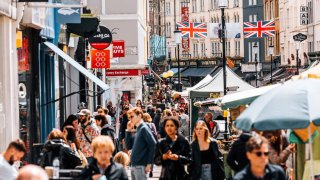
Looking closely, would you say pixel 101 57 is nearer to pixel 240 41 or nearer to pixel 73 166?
pixel 73 166

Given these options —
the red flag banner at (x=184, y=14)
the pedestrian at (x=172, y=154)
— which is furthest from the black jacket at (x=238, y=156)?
the red flag banner at (x=184, y=14)

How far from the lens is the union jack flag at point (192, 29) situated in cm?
6525

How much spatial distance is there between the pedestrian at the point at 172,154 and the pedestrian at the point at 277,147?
1906 millimetres

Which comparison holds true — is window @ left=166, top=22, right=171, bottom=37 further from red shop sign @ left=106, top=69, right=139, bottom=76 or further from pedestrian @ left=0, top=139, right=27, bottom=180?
pedestrian @ left=0, top=139, right=27, bottom=180

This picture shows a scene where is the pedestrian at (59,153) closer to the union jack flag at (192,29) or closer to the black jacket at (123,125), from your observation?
the black jacket at (123,125)

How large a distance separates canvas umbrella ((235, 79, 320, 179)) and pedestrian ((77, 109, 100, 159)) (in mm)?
7893

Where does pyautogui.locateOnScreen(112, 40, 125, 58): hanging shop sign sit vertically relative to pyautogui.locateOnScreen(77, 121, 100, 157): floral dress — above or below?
above

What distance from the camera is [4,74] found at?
18391mm

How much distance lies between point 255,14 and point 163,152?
97.3 m

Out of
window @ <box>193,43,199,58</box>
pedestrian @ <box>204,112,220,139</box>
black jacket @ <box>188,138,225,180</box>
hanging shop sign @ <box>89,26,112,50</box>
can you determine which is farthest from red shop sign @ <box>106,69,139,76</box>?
window @ <box>193,43,199,58</box>

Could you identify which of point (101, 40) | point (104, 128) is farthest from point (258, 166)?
point (101, 40)

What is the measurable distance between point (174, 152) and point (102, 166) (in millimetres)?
5600

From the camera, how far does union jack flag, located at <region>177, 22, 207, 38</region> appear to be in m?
65.2

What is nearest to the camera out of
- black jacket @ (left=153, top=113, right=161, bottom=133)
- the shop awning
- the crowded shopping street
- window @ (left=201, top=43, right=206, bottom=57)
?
the crowded shopping street
